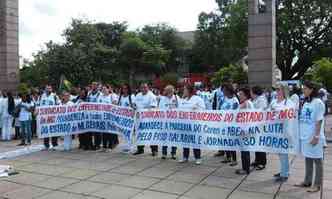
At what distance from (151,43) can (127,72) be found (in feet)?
17.1

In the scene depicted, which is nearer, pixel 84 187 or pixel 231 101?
pixel 84 187

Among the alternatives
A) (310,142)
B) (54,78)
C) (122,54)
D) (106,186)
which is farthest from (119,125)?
(122,54)

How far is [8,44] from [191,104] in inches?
485

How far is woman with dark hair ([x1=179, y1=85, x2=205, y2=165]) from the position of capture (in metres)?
9.00

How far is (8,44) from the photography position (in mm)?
18016

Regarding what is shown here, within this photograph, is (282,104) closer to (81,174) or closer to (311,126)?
(311,126)

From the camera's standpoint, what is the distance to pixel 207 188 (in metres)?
6.96

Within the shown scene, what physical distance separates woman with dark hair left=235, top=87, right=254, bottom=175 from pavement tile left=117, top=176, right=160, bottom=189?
1842 millimetres

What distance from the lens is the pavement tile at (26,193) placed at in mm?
6609

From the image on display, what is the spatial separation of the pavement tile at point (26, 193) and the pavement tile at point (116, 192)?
1.00 metres

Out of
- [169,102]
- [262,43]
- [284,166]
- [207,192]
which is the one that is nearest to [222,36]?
[262,43]

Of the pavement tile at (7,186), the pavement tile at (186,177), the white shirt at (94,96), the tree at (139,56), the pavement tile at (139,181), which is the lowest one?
the pavement tile at (7,186)

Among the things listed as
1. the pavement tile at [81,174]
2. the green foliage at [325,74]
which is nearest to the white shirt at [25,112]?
the pavement tile at [81,174]

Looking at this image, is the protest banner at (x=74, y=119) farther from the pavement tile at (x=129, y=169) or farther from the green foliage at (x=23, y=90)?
the green foliage at (x=23, y=90)
